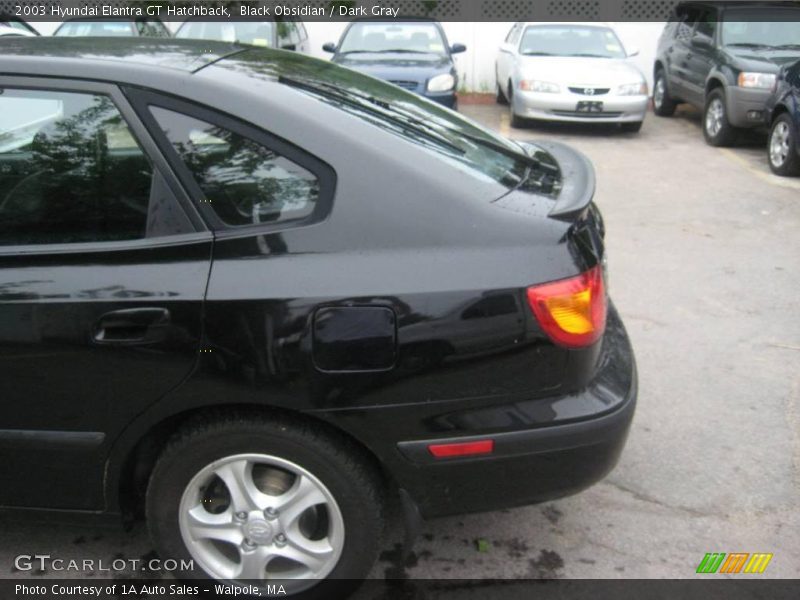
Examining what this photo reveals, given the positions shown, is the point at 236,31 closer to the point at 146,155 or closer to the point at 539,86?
the point at 539,86

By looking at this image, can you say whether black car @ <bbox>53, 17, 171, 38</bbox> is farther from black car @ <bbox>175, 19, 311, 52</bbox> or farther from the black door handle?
the black door handle

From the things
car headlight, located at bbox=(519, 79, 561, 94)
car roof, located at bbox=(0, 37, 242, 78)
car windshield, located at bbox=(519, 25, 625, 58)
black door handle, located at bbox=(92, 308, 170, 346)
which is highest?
car roof, located at bbox=(0, 37, 242, 78)

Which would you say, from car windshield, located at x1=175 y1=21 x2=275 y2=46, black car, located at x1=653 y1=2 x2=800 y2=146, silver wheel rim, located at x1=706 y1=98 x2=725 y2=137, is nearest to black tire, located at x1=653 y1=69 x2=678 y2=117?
black car, located at x1=653 y1=2 x2=800 y2=146

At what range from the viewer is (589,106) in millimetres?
10219

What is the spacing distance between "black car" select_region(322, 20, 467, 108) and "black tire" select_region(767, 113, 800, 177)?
145 inches

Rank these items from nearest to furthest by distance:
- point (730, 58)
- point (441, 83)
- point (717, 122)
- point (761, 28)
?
point (730, 58) → point (441, 83) → point (717, 122) → point (761, 28)

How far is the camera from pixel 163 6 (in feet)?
47.1

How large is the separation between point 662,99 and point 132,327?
38.4 feet

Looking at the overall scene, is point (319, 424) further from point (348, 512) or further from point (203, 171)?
point (203, 171)

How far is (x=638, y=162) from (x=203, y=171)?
25.7 ft

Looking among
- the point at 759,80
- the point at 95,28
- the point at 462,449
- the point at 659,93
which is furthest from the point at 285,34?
the point at 462,449

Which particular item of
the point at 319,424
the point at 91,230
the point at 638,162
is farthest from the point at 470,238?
the point at 638,162

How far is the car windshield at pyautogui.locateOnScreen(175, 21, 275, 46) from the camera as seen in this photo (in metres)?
11.5

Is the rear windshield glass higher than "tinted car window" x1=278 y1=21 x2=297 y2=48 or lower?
higher
